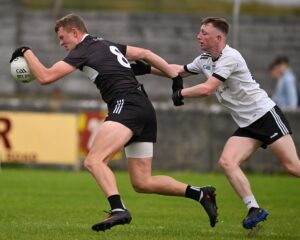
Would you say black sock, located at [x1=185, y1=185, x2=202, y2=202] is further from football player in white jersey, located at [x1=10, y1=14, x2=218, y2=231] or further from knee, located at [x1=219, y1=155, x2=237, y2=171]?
knee, located at [x1=219, y1=155, x2=237, y2=171]

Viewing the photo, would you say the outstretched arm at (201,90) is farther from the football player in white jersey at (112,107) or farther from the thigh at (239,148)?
the thigh at (239,148)

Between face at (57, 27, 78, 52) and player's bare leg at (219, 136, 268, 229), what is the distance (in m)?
1.96

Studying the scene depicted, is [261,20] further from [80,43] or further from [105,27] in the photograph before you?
[80,43]

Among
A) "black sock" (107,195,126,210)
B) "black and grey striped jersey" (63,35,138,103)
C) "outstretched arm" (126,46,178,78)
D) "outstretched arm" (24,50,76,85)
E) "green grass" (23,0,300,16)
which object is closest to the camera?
"black sock" (107,195,126,210)

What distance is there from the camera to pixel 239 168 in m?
9.70

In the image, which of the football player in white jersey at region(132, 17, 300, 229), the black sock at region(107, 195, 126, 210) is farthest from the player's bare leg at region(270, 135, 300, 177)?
the black sock at region(107, 195, 126, 210)

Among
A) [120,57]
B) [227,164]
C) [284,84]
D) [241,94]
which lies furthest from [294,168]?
[284,84]

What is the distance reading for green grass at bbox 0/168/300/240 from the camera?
31.1 ft

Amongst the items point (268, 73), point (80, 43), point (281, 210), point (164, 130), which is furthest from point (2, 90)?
point (80, 43)

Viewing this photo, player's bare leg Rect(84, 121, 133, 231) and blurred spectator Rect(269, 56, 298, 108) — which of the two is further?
blurred spectator Rect(269, 56, 298, 108)

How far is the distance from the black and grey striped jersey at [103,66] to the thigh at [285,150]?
1616 mm

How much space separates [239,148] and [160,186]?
0.94 m

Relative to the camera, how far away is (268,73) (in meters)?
20.7

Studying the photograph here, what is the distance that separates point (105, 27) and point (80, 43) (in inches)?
508
